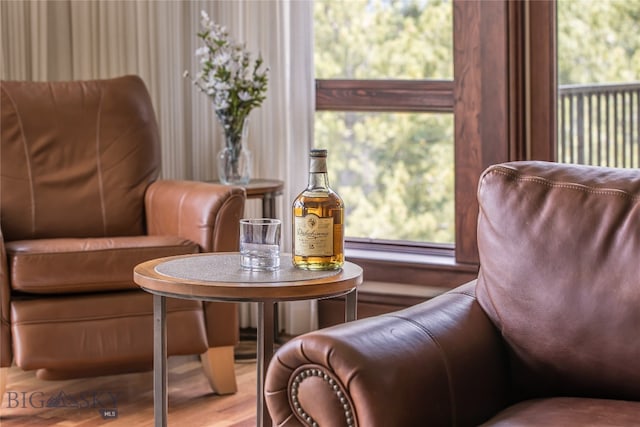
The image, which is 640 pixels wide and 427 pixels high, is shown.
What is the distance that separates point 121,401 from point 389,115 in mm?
1483

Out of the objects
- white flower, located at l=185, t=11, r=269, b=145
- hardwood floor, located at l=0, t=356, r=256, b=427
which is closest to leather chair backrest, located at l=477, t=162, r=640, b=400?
hardwood floor, located at l=0, t=356, r=256, b=427

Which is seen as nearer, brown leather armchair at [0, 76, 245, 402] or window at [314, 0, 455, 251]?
brown leather armchair at [0, 76, 245, 402]

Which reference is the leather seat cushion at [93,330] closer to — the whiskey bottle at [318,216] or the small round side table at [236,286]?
the small round side table at [236,286]

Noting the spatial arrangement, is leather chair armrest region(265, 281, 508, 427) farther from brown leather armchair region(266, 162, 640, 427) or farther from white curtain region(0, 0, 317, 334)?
white curtain region(0, 0, 317, 334)

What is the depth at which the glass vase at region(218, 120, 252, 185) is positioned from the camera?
11.9ft

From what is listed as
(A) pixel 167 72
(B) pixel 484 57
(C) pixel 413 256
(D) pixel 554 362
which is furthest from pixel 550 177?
(A) pixel 167 72

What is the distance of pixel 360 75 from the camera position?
12.8ft

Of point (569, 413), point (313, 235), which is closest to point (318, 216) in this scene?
point (313, 235)

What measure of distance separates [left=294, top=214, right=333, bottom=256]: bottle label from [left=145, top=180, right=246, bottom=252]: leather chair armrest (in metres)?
0.99

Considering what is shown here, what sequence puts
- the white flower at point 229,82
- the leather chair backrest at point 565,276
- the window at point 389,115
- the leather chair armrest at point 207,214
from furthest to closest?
the window at point 389,115
the white flower at point 229,82
the leather chair armrest at point 207,214
the leather chair backrest at point 565,276

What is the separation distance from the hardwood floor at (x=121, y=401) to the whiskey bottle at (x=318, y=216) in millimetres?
1017

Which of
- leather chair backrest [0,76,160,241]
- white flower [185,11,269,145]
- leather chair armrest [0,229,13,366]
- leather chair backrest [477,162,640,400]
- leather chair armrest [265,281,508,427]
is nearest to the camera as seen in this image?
leather chair armrest [265,281,508,427]

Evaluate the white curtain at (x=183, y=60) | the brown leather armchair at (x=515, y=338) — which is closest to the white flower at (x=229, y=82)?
the white curtain at (x=183, y=60)

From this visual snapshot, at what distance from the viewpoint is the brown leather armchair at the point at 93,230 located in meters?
2.96
